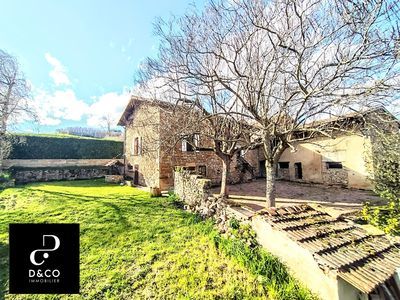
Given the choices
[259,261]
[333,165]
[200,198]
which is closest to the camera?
[259,261]

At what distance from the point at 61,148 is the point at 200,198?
63.2 feet

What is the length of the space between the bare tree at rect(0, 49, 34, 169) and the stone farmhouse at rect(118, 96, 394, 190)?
7025 millimetres

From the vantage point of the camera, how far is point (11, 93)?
567 inches

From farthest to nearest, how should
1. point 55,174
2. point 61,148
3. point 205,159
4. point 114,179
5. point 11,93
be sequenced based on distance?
point 61,148
point 55,174
point 114,179
point 205,159
point 11,93

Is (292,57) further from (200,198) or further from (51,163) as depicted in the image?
(51,163)

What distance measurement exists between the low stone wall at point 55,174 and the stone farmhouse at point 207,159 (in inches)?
172

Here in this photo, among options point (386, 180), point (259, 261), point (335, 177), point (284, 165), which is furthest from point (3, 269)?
point (284, 165)

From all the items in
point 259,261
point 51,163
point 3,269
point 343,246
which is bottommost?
point 3,269

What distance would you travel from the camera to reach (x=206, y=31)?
6516 mm

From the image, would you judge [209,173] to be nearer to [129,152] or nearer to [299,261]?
[129,152]

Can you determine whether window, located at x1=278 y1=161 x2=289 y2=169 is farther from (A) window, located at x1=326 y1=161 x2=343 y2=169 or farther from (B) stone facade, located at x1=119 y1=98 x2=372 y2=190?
(A) window, located at x1=326 y1=161 x2=343 y2=169

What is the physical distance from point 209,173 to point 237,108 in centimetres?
776

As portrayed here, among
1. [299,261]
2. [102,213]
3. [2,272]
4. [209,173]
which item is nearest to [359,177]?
[209,173]

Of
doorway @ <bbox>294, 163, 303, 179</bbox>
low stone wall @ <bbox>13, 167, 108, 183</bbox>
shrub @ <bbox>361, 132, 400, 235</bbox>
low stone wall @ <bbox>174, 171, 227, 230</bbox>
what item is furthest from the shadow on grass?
doorway @ <bbox>294, 163, 303, 179</bbox>
